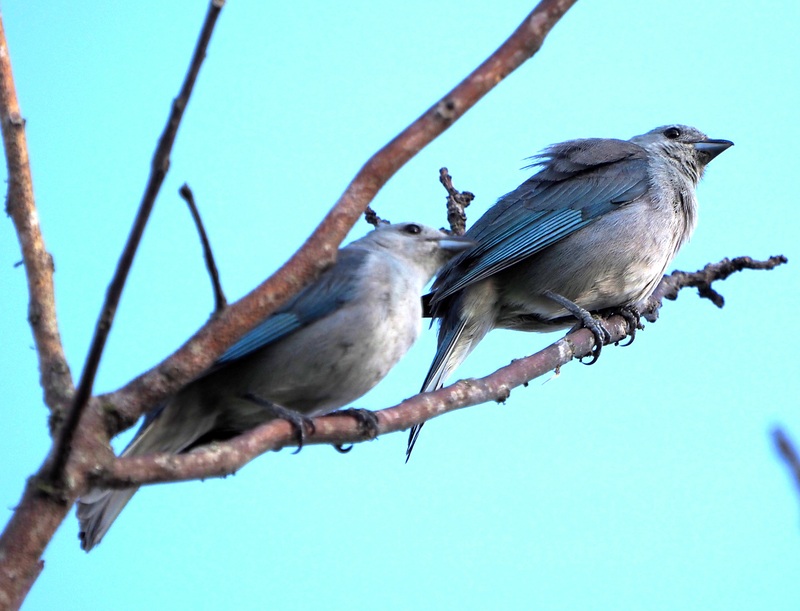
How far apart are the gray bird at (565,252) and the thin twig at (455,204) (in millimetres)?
517

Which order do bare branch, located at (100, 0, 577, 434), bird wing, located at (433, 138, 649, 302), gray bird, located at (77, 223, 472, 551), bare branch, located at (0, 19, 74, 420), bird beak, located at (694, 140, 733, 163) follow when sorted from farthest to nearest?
bird beak, located at (694, 140, 733, 163) → bird wing, located at (433, 138, 649, 302) → gray bird, located at (77, 223, 472, 551) → bare branch, located at (0, 19, 74, 420) → bare branch, located at (100, 0, 577, 434)

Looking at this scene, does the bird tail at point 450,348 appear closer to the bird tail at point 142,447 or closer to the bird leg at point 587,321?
the bird leg at point 587,321

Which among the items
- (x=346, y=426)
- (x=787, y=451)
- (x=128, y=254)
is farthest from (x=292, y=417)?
(x=787, y=451)

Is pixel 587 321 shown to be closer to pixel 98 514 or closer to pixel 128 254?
pixel 98 514

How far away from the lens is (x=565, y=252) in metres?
6.65

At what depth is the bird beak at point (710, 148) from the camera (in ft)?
25.5

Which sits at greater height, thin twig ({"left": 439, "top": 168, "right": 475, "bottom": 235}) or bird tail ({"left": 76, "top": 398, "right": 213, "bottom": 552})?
thin twig ({"left": 439, "top": 168, "right": 475, "bottom": 235})

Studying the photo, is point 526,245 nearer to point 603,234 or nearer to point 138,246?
point 603,234

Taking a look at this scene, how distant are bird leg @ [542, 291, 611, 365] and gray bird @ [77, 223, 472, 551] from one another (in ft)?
6.76

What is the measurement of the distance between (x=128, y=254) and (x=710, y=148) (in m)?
6.34

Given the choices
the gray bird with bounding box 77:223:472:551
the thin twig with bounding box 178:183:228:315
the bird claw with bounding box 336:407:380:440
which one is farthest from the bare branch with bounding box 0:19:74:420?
the bird claw with bounding box 336:407:380:440

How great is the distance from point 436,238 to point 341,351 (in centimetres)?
111

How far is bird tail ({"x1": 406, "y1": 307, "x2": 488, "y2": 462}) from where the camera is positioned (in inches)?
248

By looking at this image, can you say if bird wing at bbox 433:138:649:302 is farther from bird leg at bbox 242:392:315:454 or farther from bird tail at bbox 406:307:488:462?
bird leg at bbox 242:392:315:454
